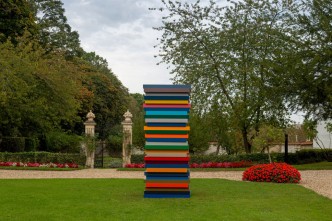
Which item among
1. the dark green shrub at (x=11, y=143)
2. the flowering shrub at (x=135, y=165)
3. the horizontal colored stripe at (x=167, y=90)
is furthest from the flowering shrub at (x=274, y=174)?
the dark green shrub at (x=11, y=143)

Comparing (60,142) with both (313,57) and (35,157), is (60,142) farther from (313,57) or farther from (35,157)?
(313,57)

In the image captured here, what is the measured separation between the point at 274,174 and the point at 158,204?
7498 mm

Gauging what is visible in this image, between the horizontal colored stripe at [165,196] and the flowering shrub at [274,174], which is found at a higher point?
the flowering shrub at [274,174]

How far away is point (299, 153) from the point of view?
31891 mm

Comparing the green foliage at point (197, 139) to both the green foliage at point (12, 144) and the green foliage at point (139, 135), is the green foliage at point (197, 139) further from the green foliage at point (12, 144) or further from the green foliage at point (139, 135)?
the green foliage at point (12, 144)

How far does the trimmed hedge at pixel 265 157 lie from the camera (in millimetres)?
27828

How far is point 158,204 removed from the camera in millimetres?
11172

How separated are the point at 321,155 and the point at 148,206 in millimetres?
25706

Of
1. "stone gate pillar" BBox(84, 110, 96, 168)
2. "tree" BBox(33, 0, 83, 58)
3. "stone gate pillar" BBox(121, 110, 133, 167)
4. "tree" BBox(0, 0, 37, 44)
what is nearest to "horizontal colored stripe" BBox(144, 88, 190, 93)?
"stone gate pillar" BBox(121, 110, 133, 167)

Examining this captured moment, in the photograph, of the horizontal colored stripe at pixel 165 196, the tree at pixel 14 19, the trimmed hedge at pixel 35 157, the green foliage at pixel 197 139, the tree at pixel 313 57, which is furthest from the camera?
the green foliage at pixel 197 139

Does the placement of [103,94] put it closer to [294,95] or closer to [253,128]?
[253,128]

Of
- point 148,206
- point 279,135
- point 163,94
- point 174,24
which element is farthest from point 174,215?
point 174,24

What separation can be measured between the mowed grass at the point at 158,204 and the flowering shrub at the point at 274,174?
1.97 meters

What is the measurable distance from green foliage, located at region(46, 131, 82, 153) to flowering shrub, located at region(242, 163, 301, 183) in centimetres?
2319
